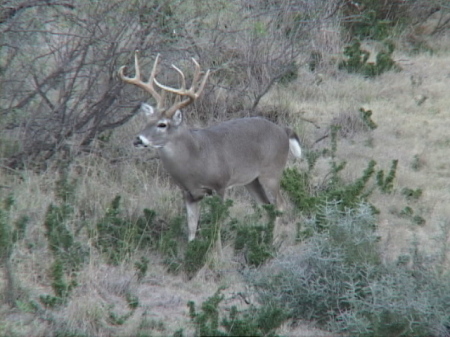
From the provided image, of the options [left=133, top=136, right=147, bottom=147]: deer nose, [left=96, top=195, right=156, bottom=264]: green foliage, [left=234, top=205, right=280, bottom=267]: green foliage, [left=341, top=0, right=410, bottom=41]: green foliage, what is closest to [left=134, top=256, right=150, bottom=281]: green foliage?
[left=96, top=195, right=156, bottom=264]: green foliage

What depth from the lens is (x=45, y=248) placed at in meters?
6.54

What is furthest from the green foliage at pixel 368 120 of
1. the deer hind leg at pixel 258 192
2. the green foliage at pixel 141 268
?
the green foliage at pixel 141 268

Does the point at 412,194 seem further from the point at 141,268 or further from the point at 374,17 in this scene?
the point at 374,17

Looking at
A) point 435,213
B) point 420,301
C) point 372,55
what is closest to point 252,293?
point 420,301

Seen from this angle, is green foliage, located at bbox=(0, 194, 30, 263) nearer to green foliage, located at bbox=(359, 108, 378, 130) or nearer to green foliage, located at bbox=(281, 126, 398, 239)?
green foliage, located at bbox=(281, 126, 398, 239)

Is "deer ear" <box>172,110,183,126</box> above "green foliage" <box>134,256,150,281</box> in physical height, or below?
above

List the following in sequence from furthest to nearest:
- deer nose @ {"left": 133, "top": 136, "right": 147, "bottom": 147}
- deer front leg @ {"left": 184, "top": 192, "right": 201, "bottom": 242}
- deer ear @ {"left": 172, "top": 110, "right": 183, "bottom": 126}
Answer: deer front leg @ {"left": 184, "top": 192, "right": 201, "bottom": 242}
deer ear @ {"left": 172, "top": 110, "right": 183, "bottom": 126}
deer nose @ {"left": 133, "top": 136, "right": 147, "bottom": 147}

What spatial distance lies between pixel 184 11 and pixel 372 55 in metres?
5.96

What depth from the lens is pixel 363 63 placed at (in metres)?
13.5

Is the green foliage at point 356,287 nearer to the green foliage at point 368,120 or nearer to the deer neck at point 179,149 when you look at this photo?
the deer neck at point 179,149

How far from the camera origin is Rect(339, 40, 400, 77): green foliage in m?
13.4

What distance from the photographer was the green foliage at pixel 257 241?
715cm

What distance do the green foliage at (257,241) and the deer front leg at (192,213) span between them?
1.47 ft

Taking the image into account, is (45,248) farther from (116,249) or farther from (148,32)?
(148,32)
